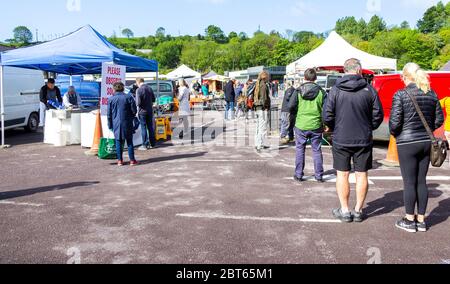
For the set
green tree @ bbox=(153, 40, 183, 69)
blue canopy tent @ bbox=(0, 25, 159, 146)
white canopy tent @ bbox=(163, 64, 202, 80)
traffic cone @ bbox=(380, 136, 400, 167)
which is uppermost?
green tree @ bbox=(153, 40, 183, 69)

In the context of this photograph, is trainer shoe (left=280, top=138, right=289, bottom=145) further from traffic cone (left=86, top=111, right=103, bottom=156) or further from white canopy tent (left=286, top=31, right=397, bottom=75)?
white canopy tent (left=286, top=31, right=397, bottom=75)

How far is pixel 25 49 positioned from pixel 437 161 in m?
10.2

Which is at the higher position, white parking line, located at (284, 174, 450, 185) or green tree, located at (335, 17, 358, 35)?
green tree, located at (335, 17, 358, 35)

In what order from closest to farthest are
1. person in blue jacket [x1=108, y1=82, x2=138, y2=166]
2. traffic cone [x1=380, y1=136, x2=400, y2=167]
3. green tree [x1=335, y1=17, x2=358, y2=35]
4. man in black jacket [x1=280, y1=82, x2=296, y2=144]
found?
person in blue jacket [x1=108, y1=82, x2=138, y2=166]
traffic cone [x1=380, y1=136, x2=400, y2=167]
man in black jacket [x1=280, y1=82, x2=296, y2=144]
green tree [x1=335, y1=17, x2=358, y2=35]

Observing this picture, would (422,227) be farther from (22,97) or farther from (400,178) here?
(22,97)

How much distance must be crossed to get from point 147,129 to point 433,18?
6126 inches

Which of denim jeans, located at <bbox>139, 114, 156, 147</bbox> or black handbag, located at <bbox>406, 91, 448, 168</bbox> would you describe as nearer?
black handbag, located at <bbox>406, 91, 448, 168</bbox>

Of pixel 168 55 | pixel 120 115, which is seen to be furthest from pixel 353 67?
pixel 168 55

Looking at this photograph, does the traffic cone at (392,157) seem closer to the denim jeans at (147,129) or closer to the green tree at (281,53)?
the denim jeans at (147,129)

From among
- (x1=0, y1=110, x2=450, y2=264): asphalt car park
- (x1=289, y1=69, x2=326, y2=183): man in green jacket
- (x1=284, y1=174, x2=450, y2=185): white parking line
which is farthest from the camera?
(x1=284, y1=174, x2=450, y2=185): white parking line

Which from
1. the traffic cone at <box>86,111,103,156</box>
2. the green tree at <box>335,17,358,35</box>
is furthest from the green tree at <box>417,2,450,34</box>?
the traffic cone at <box>86,111,103,156</box>

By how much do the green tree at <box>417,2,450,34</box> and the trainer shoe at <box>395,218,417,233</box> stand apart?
504 feet

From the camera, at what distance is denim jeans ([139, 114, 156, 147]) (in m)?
10.3

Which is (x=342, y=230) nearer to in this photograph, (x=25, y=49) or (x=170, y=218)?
(x=170, y=218)
